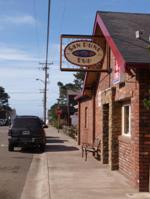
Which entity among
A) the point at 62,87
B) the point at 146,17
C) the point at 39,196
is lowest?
the point at 39,196

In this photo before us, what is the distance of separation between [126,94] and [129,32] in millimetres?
1829

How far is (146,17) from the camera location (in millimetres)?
16031

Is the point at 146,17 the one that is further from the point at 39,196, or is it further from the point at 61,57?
the point at 39,196

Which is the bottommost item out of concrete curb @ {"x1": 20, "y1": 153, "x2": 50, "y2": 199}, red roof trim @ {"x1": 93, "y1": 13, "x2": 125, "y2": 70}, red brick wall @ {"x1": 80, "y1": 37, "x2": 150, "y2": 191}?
concrete curb @ {"x1": 20, "y1": 153, "x2": 50, "y2": 199}

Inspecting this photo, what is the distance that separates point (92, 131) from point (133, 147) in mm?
10654

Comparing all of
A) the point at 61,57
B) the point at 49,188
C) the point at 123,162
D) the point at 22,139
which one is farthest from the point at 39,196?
the point at 22,139

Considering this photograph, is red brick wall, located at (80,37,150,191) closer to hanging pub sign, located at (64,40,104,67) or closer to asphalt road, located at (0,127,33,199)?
hanging pub sign, located at (64,40,104,67)

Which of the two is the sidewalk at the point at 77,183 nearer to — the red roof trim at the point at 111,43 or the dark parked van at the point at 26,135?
the red roof trim at the point at 111,43

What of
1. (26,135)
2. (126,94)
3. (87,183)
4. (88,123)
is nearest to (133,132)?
(126,94)

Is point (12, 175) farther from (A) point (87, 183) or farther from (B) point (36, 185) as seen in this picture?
(A) point (87, 183)

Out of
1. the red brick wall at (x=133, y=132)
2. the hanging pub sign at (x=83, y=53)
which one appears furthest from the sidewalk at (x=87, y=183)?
the hanging pub sign at (x=83, y=53)

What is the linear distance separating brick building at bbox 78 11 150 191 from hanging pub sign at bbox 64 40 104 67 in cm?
48

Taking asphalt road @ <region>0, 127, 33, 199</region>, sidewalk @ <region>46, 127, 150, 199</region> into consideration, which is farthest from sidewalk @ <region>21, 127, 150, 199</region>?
asphalt road @ <region>0, 127, 33, 199</region>

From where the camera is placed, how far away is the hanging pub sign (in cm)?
1451
